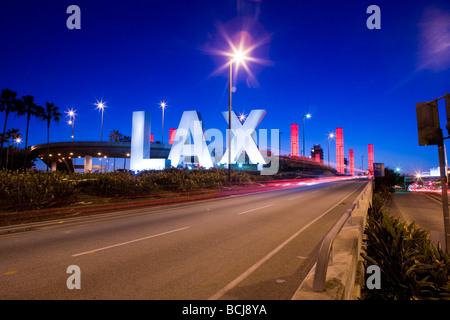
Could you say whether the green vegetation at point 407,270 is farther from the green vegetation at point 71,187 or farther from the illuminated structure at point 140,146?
the illuminated structure at point 140,146

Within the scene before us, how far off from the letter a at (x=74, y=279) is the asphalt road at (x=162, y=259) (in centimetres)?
7

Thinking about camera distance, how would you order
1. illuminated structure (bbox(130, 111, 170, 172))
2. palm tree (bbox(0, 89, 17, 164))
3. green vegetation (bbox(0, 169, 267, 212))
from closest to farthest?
1. green vegetation (bbox(0, 169, 267, 212))
2. illuminated structure (bbox(130, 111, 170, 172))
3. palm tree (bbox(0, 89, 17, 164))

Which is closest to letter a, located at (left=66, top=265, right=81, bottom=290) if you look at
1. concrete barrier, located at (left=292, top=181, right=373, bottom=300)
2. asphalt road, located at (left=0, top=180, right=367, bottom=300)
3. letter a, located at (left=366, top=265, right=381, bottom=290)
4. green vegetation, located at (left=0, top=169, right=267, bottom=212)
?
asphalt road, located at (left=0, top=180, right=367, bottom=300)

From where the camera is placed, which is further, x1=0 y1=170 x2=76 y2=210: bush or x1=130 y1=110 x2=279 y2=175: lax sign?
x1=130 y1=110 x2=279 y2=175: lax sign

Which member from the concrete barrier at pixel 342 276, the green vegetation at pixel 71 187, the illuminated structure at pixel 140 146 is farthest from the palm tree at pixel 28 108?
the concrete barrier at pixel 342 276

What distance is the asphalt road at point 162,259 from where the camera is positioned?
4.03m

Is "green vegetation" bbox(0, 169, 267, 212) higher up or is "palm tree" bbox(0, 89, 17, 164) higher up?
"palm tree" bbox(0, 89, 17, 164)

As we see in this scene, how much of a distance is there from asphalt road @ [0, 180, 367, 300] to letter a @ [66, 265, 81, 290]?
0.07 meters

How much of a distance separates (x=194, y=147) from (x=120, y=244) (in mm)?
30645

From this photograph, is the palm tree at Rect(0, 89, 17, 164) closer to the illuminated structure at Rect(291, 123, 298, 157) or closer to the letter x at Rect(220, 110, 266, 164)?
the letter x at Rect(220, 110, 266, 164)

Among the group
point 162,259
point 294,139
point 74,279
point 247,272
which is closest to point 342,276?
point 247,272

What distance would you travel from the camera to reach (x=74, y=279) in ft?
14.5

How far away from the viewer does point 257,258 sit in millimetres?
5715

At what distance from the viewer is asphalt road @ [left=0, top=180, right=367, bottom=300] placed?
4.03 m
